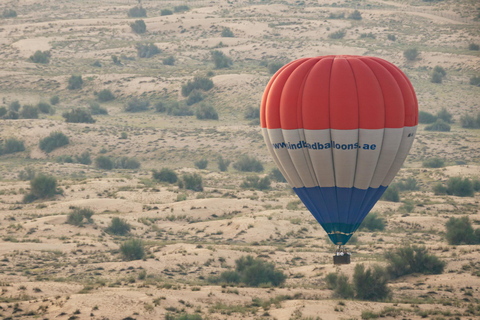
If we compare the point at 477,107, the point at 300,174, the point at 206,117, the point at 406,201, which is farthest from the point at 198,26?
the point at 300,174

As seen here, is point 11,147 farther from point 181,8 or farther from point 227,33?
point 181,8

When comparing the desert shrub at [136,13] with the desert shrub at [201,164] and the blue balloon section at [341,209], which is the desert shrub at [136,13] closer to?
the desert shrub at [201,164]

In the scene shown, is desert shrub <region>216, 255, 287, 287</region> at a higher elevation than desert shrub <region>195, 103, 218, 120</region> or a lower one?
lower

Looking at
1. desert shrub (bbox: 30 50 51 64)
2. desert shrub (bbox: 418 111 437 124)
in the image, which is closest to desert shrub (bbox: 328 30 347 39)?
desert shrub (bbox: 418 111 437 124)

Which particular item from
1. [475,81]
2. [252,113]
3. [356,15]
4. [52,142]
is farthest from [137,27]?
[475,81]

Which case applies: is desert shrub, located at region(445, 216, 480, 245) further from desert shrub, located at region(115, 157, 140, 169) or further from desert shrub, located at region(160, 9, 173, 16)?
desert shrub, located at region(160, 9, 173, 16)

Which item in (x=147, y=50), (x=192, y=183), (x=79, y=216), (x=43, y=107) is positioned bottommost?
(x=79, y=216)
